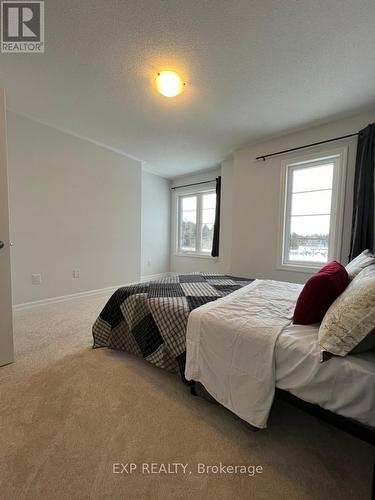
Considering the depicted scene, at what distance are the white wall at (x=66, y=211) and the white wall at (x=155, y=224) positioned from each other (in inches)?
22.5

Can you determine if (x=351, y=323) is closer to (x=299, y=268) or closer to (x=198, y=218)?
(x=299, y=268)

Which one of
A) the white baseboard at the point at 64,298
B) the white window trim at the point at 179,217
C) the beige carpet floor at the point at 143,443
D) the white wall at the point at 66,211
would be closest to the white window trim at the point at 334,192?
the white window trim at the point at 179,217

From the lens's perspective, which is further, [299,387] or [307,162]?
[307,162]

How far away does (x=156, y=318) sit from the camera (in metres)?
1.62

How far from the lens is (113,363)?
1.79 meters

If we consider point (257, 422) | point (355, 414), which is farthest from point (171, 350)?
point (355, 414)

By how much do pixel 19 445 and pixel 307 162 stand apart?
390 cm

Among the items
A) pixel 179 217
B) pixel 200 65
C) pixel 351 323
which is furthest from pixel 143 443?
pixel 179 217

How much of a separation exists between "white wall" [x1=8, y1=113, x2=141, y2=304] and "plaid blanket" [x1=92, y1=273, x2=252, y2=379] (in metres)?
1.64

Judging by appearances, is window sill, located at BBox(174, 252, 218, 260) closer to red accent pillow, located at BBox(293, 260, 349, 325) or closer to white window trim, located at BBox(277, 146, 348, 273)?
white window trim, located at BBox(277, 146, 348, 273)

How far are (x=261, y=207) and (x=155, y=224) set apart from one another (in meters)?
2.62

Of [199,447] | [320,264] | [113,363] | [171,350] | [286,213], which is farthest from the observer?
[286,213]

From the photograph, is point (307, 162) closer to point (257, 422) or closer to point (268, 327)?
point (268, 327)

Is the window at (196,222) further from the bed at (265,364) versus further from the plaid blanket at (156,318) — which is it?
the bed at (265,364)
